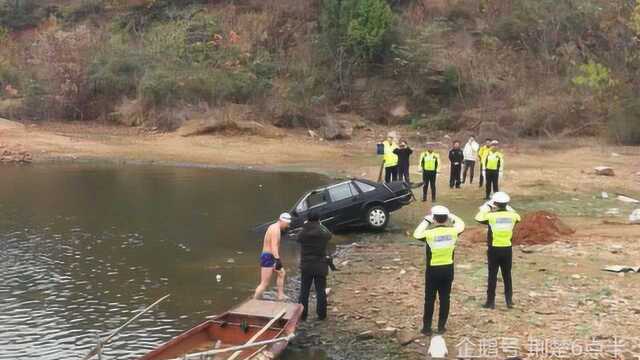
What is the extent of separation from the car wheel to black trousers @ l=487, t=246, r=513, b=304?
22.2 feet

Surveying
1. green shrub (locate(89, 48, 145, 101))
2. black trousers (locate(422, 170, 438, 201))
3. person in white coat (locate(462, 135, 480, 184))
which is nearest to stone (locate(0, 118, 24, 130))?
green shrub (locate(89, 48, 145, 101))

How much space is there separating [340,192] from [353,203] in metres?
0.44

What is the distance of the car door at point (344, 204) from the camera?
1781 cm

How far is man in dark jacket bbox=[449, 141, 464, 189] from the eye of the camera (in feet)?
76.3

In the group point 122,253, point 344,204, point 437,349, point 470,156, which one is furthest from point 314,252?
point 470,156

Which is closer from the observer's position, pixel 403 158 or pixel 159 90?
pixel 403 158

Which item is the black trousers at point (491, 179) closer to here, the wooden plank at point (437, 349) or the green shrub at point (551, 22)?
the wooden plank at point (437, 349)

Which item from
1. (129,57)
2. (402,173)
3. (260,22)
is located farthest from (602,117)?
(129,57)

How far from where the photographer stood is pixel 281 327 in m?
10.9

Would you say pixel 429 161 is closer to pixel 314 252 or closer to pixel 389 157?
pixel 389 157

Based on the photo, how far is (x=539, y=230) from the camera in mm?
16422

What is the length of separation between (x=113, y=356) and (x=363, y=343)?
12.1 feet

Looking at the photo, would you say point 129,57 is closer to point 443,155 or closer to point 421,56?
point 421,56

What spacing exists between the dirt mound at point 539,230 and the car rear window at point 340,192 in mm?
4105
